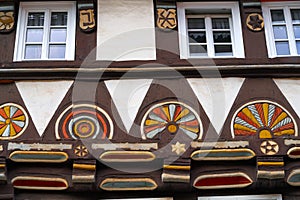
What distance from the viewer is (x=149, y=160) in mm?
7387

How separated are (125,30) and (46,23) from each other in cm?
100

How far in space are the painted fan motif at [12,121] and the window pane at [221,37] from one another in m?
2.53

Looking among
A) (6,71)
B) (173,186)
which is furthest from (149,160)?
(6,71)

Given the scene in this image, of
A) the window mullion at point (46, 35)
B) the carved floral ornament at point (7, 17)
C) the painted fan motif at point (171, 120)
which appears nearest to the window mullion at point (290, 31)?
the painted fan motif at point (171, 120)

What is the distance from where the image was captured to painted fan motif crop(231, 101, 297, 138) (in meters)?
7.66

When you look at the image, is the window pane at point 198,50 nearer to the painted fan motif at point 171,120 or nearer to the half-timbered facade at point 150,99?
the half-timbered facade at point 150,99

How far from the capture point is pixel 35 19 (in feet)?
28.3

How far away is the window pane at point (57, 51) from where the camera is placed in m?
8.33

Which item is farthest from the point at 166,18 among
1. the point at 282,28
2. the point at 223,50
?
the point at 282,28

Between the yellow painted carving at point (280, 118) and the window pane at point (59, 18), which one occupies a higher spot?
the window pane at point (59, 18)

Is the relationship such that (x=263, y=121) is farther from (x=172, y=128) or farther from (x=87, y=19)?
(x=87, y=19)

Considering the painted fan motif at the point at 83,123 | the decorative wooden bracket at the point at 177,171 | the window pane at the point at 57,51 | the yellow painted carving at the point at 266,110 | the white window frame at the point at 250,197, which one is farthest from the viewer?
the window pane at the point at 57,51

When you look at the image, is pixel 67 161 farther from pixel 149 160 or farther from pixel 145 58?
pixel 145 58

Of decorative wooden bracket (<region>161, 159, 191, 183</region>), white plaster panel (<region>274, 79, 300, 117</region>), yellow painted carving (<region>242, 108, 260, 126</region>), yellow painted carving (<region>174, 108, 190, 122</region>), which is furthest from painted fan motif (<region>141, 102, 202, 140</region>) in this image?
white plaster panel (<region>274, 79, 300, 117</region>)
